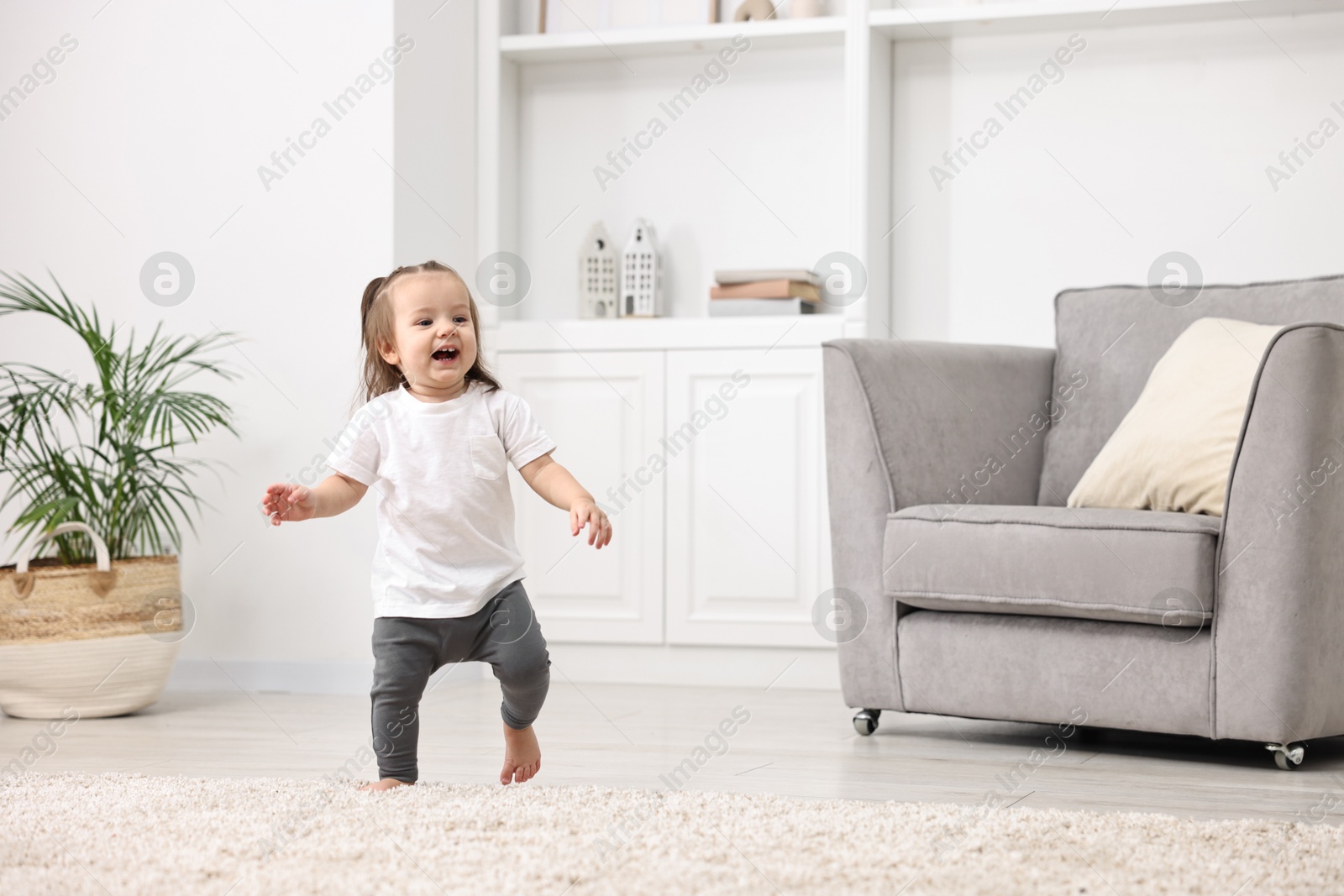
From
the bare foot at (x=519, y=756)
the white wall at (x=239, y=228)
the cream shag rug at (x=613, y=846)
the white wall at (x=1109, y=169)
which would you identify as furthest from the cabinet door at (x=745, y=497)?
the cream shag rug at (x=613, y=846)

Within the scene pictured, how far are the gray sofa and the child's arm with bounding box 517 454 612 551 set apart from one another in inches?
29.2

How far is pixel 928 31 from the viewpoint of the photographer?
3203mm

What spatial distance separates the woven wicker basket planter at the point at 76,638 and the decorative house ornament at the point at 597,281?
49.9 inches

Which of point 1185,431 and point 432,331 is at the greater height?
point 432,331

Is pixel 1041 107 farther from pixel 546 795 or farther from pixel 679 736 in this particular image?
pixel 546 795

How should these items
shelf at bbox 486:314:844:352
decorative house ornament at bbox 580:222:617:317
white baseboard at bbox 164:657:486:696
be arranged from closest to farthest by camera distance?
white baseboard at bbox 164:657:486:696 → shelf at bbox 486:314:844:352 → decorative house ornament at bbox 580:222:617:317

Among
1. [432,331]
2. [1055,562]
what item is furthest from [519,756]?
[1055,562]

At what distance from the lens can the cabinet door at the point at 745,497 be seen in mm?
3008

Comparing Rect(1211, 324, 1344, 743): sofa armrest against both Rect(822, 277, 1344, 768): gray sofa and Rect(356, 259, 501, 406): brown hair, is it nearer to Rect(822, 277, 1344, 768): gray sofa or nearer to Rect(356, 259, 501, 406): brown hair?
Rect(822, 277, 1344, 768): gray sofa

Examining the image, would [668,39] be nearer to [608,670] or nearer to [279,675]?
[608,670]

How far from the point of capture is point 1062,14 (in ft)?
9.96

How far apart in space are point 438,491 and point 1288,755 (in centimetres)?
131

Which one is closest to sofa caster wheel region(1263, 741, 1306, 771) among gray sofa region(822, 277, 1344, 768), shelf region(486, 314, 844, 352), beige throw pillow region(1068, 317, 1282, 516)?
gray sofa region(822, 277, 1344, 768)

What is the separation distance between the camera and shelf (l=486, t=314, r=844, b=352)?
3027mm
